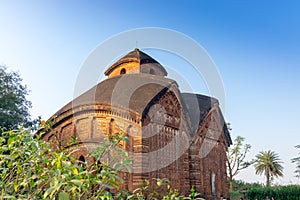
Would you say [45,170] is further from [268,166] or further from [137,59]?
[268,166]

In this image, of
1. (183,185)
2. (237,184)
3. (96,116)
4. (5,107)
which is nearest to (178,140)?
(183,185)

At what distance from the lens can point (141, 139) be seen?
1367cm

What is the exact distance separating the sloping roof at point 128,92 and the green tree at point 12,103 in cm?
717

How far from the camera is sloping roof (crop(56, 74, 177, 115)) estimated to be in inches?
576

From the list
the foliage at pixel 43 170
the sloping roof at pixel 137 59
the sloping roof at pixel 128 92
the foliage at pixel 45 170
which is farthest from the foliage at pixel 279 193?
the foliage at pixel 43 170

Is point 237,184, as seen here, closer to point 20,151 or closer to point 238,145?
point 238,145

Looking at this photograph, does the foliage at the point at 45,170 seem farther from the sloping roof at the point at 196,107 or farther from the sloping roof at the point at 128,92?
the sloping roof at the point at 196,107

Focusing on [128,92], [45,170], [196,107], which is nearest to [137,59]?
[196,107]

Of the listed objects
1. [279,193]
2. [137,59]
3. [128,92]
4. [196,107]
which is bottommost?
[279,193]

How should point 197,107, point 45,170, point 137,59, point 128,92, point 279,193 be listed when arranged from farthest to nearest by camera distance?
1. point 279,193
2. point 137,59
3. point 197,107
4. point 128,92
5. point 45,170

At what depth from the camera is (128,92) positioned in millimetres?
15828

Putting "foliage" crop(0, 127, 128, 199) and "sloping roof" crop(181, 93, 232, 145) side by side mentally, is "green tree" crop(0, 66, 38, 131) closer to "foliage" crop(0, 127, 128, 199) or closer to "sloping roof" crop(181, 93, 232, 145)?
"sloping roof" crop(181, 93, 232, 145)

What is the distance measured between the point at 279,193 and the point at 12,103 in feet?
79.7

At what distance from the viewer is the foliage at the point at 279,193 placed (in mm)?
27422
